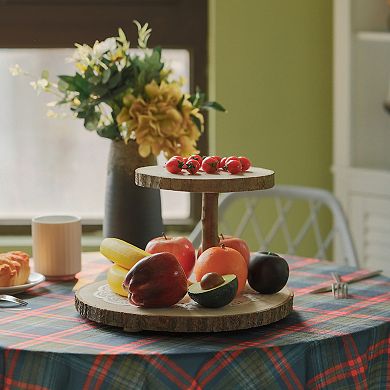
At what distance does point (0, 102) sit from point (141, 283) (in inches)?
75.4

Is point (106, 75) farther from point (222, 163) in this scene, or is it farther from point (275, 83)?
point (275, 83)

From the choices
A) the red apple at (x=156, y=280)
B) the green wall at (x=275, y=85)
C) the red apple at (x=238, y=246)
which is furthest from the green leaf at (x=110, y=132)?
the green wall at (x=275, y=85)

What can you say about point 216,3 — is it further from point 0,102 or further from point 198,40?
point 0,102

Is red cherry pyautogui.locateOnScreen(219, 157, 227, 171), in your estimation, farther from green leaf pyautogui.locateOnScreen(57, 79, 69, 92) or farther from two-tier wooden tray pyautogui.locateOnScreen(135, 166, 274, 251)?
green leaf pyautogui.locateOnScreen(57, 79, 69, 92)

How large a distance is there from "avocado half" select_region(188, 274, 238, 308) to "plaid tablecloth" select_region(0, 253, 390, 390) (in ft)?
0.21

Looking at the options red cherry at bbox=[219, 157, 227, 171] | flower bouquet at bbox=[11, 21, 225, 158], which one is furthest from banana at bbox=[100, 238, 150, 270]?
flower bouquet at bbox=[11, 21, 225, 158]

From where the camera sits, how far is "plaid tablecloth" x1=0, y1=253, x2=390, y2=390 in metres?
1.67

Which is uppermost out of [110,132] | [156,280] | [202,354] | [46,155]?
[110,132]

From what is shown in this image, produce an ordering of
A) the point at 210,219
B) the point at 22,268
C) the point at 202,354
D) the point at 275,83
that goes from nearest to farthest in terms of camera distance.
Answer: the point at 202,354
the point at 210,219
the point at 22,268
the point at 275,83

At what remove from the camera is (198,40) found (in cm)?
347

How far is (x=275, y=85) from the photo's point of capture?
343 cm

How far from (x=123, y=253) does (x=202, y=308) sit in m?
0.22

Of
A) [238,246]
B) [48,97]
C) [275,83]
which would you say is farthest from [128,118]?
[48,97]

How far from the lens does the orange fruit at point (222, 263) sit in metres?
1.92
